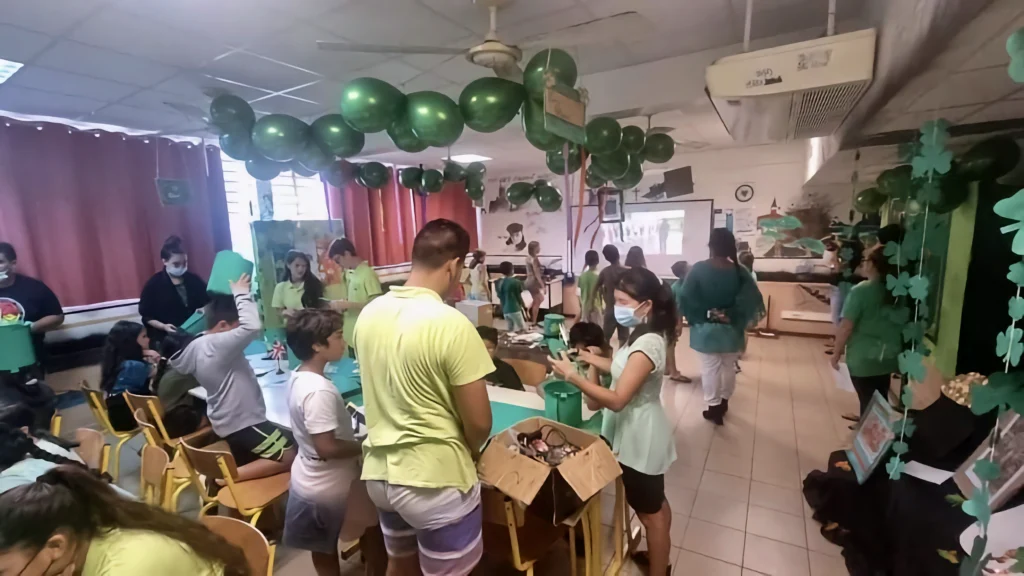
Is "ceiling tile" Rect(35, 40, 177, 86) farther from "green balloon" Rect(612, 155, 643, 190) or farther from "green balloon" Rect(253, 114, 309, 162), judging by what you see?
"green balloon" Rect(612, 155, 643, 190)

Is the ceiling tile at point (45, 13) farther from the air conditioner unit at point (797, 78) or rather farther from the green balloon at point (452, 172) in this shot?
the green balloon at point (452, 172)

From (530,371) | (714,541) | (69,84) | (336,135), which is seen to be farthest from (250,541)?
(69,84)

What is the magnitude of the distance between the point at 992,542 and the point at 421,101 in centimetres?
273

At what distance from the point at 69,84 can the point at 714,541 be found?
15.3 ft

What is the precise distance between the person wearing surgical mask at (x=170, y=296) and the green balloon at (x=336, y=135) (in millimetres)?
1665

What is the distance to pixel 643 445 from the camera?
5.79ft

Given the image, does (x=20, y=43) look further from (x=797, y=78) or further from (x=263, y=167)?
(x=797, y=78)

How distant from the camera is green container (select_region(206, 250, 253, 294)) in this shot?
2.42m

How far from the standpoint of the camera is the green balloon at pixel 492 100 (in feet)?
7.21

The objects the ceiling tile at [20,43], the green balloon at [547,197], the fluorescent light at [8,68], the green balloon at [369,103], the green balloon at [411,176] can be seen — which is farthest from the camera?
the green balloon at [547,197]

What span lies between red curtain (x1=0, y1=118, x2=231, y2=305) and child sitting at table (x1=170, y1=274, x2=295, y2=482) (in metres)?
2.49

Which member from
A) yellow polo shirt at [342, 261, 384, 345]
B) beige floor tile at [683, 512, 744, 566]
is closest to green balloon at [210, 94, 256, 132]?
yellow polo shirt at [342, 261, 384, 345]

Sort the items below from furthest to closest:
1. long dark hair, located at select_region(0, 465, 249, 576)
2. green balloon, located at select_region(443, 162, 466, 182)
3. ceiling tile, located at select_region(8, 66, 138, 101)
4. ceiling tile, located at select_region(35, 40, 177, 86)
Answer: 1. green balloon, located at select_region(443, 162, 466, 182)
2. ceiling tile, located at select_region(8, 66, 138, 101)
3. ceiling tile, located at select_region(35, 40, 177, 86)
4. long dark hair, located at select_region(0, 465, 249, 576)

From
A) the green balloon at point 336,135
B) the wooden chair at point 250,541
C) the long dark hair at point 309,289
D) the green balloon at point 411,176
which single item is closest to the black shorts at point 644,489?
the wooden chair at point 250,541
